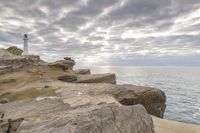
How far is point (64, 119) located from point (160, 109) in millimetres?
17499

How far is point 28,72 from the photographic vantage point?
33625 mm

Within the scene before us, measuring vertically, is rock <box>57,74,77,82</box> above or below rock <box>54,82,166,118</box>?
above

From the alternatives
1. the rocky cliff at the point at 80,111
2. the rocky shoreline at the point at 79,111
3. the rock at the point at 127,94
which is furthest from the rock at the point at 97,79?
the rock at the point at 127,94

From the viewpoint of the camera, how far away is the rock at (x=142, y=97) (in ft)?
71.3

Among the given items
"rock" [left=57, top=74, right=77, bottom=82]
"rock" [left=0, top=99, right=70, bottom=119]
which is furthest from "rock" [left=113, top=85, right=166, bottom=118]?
"rock" [left=57, top=74, right=77, bottom=82]

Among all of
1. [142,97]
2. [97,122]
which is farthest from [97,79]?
[97,122]

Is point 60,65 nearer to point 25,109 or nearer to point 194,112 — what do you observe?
point 194,112

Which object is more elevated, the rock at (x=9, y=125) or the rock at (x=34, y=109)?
the rock at (x=34, y=109)

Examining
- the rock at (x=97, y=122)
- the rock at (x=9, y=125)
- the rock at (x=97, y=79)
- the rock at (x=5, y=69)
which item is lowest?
the rock at (x=9, y=125)

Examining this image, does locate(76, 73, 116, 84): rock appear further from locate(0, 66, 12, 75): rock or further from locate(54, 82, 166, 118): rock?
locate(54, 82, 166, 118): rock

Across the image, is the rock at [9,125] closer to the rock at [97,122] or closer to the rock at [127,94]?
the rock at [97,122]

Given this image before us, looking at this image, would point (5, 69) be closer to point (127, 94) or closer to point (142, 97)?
point (127, 94)

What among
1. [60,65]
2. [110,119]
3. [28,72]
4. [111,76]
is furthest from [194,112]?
[110,119]

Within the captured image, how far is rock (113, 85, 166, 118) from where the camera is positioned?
71.3 feet
